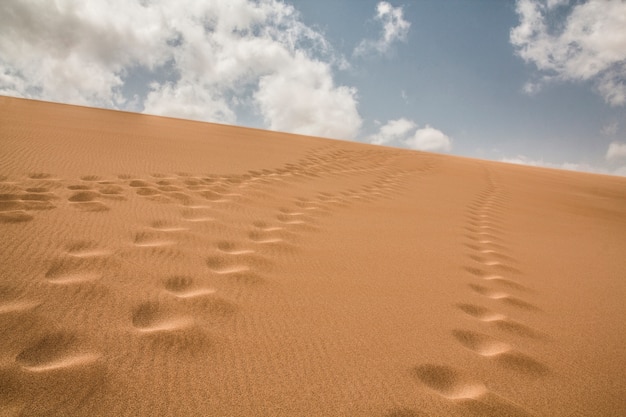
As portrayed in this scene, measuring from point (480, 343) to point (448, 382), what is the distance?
0.33m

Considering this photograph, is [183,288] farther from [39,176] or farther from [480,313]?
[39,176]

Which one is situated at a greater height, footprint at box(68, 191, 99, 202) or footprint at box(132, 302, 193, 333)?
footprint at box(68, 191, 99, 202)

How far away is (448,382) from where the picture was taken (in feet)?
3.59

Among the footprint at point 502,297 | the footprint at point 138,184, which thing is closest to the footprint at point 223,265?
the footprint at point 502,297

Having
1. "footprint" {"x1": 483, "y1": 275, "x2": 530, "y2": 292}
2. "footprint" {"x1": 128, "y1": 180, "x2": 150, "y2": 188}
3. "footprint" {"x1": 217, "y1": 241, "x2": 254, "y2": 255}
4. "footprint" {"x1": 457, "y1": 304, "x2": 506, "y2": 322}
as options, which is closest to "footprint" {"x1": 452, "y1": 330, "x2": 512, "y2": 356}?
"footprint" {"x1": 457, "y1": 304, "x2": 506, "y2": 322}

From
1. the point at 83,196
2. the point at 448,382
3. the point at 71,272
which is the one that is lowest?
the point at 448,382

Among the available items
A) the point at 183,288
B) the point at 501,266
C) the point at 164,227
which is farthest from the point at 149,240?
the point at 501,266

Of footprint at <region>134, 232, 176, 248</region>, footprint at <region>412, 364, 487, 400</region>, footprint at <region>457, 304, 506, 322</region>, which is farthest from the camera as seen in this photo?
footprint at <region>134, 232, 176, 248</region>

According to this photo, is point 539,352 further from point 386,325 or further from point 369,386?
point 369,386

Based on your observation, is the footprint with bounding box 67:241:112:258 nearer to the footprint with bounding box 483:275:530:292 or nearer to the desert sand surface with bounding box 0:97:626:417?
the desert sand surface with bounding box 0:97:626:417

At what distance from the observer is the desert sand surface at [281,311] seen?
0.95 meters

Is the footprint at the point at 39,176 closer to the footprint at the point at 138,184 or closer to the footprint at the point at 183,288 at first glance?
the footprint at the point at 138,184

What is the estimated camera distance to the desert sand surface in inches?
37.5

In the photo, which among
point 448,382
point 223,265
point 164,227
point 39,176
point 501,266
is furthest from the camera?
point 39,176
